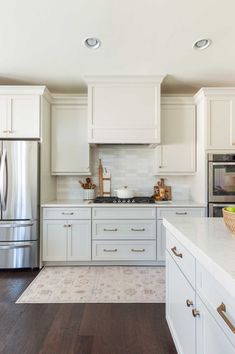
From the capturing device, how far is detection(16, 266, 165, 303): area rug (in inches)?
92.6

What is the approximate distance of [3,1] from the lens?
6.69ft

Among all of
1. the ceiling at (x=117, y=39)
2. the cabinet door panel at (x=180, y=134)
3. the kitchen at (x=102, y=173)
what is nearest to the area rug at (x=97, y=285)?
the kitchen at (x=102, y=173)

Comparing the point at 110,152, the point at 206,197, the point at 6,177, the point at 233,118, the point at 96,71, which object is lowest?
the point at 206,197

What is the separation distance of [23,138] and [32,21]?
54.2 inches

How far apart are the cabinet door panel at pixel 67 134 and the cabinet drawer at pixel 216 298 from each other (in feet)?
8.57

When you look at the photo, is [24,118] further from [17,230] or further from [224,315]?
[224,315]

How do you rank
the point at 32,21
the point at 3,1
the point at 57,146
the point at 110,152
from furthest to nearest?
the point at 110,152
the point at 57,146
the point at 32,21
the point at 3,1

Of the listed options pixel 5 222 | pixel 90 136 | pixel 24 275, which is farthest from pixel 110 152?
pixel 24 275

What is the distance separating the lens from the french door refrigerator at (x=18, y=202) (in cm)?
299

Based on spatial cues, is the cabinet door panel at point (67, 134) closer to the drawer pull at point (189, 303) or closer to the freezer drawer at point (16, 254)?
the freezer drawer at point (16, 254)

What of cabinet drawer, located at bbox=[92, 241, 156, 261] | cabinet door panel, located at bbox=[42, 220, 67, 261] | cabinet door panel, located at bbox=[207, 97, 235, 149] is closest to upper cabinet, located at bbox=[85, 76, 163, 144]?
cabinet door panel, located at bbox=[207, 97, 235, 149]

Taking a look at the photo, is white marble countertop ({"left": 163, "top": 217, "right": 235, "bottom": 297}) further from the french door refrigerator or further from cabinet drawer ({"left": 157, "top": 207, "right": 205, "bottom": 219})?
the french door refrigerator

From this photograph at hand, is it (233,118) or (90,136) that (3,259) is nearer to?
(90,136)

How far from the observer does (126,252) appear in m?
3.14
